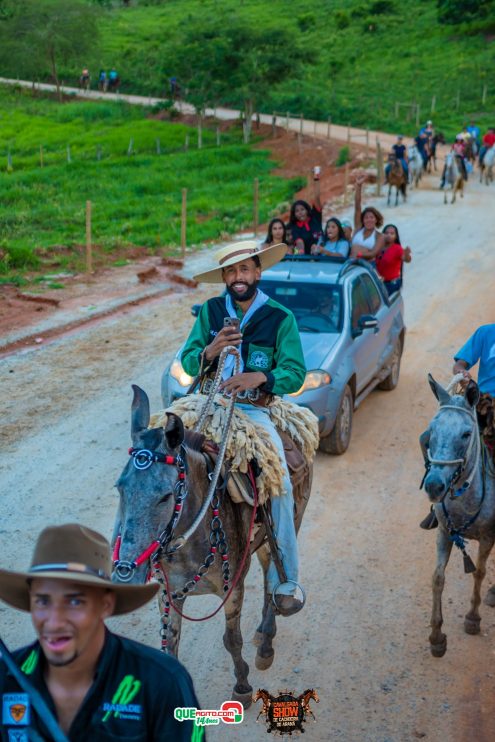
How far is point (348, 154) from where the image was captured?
122 ft

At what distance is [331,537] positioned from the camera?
27.2ft

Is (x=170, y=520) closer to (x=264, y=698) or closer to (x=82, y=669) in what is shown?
(x=82, y=669)

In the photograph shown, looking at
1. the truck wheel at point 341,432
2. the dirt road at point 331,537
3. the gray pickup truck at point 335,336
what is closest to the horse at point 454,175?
the dirt road at point 331,537

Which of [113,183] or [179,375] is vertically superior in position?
[179,375]

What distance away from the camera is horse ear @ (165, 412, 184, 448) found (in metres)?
4.53

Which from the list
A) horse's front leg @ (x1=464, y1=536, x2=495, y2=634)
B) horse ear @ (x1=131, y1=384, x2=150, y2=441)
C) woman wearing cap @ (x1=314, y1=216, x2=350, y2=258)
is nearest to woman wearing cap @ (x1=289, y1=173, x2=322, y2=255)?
woman wearing cap @ (x1=314, y1=216, x2=350, y2=258)

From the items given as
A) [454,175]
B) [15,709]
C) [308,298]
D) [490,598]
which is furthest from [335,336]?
[454,175]

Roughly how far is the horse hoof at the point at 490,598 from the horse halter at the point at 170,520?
361 cm

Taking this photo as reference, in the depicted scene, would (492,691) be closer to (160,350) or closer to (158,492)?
(158,492)

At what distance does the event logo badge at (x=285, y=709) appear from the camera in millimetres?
5672

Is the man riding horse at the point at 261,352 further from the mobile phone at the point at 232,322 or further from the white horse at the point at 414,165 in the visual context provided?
the white horse at the point at 414,165

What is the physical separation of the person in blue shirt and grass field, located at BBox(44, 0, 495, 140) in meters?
40.9

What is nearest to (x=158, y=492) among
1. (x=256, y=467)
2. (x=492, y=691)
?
(x=256, y=467)

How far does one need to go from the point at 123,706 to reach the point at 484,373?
4.90 m
